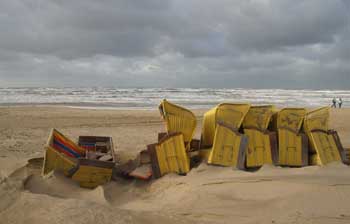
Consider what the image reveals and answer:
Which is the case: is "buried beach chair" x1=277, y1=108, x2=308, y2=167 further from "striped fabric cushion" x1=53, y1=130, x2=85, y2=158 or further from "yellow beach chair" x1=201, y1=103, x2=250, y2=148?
"striped fabric cushion" x1=53, y1=130, x2=85, y2=158

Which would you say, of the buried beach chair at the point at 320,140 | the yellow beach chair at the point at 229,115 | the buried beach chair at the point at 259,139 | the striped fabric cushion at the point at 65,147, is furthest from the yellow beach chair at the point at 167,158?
the buried beach chair at the point at 320,140

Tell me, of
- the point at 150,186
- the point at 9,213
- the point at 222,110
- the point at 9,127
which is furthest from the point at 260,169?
the point at 9,127

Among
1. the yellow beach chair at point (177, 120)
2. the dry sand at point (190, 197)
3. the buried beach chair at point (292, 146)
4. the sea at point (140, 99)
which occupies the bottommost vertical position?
the sea at point (140, 99)

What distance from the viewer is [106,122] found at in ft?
63.3

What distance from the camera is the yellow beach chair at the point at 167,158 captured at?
6.96 m

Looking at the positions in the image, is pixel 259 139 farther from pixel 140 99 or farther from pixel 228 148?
pixel 140 99

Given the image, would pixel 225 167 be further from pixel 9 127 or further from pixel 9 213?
pixel 9 127

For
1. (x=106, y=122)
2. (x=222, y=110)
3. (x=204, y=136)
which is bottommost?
(x=106, y=122)

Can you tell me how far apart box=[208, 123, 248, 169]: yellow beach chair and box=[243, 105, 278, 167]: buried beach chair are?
0.20 meters

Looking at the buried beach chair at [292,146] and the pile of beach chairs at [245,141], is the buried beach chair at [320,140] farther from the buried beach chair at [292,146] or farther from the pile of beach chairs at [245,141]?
the buried beach chair at [292,146]

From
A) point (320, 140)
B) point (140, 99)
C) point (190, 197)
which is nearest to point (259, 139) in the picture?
point (320, 140)

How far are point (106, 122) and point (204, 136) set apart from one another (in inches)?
495

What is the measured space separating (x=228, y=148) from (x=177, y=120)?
4.52 ft

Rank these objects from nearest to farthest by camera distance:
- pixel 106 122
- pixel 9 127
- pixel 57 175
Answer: pixel 57 175, pixel 9 127, pixel 106 122
